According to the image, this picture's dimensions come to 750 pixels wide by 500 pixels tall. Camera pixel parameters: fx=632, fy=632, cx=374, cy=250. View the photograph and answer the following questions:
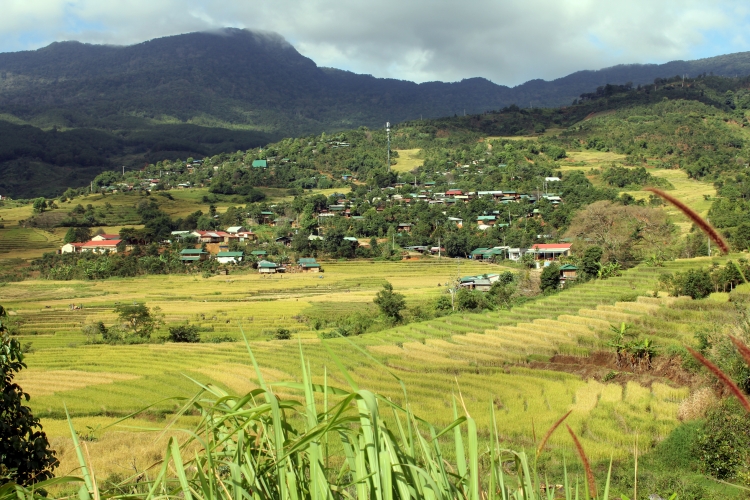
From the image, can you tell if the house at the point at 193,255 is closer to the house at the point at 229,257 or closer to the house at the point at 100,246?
the house at the point at 229,257

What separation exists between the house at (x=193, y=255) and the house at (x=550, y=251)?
79.7 feet

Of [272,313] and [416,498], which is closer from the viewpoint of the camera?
[416,498]

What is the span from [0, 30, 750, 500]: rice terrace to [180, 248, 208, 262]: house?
24cm

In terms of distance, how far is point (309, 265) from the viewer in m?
45.7

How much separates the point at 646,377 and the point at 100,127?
144298 mm

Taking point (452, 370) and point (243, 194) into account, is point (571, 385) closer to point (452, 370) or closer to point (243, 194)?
point (452, 370)

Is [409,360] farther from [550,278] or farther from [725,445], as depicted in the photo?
[550,278]

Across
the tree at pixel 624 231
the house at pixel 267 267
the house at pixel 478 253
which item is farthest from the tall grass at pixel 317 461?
the house at pixel 478 253

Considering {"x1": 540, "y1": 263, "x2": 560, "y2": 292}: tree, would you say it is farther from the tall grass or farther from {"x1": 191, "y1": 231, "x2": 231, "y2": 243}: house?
{"x1": 191, "y1": 231, "x2": 231, "y2": 243}: house

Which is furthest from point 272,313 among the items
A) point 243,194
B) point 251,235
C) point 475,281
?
point 243,194

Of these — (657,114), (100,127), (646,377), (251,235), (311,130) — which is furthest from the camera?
(311,130)

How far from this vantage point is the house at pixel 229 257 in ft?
156

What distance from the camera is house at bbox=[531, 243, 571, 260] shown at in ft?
129

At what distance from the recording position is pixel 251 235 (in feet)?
→ 179
